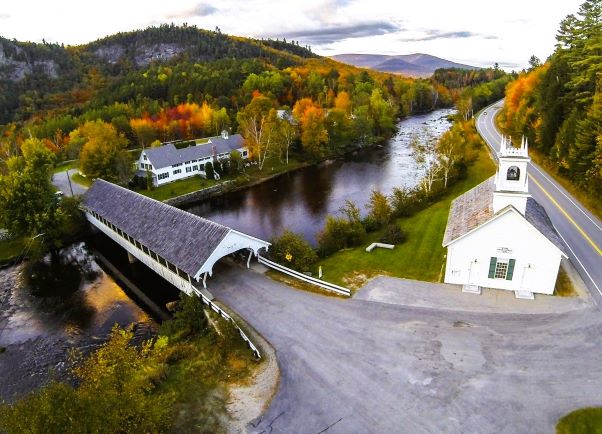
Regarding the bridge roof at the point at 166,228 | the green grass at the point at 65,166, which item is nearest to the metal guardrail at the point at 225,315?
the bridge roof at the point at 166,228

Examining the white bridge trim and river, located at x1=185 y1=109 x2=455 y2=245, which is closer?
the white bridge trim

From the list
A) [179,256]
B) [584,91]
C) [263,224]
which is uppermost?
[584,91]

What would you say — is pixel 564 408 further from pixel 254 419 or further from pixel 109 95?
pixel 109 95

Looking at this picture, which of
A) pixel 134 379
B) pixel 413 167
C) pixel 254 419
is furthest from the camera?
pixel 413 167

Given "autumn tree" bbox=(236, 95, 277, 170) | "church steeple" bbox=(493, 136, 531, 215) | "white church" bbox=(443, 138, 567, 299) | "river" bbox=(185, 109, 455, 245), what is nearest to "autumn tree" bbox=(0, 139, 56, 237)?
"river" bbox=(185, 109, 455, 245)

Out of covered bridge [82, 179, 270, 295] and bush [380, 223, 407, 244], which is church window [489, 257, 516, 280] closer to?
bush [380, 223, 407, 244]

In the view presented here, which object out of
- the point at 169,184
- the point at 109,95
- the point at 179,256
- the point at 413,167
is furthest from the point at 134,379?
the point at 109,95

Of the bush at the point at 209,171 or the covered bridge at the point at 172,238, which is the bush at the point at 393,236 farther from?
the bush at the point at 209,171
